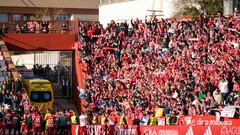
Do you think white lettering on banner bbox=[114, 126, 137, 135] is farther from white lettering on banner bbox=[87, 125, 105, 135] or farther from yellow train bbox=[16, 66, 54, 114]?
yellow train bbox=[16, 66, 54, 114]

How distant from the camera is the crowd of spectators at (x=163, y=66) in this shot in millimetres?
31953

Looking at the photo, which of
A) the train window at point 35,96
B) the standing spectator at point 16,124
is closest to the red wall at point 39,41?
the train window at point 35,96

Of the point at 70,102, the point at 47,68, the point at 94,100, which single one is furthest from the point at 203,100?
the point at 47,68

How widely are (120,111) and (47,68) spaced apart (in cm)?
1462

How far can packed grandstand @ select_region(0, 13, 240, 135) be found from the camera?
103ft

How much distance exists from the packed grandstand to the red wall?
165cm

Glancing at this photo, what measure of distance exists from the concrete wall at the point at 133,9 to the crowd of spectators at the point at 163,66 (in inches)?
318

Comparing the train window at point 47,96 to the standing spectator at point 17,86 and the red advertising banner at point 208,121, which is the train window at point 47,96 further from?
the red advertising banner at point 208,121

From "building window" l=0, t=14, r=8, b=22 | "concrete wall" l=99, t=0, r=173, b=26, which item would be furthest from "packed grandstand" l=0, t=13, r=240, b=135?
"building window" l=0, t=14, r=8, b=22

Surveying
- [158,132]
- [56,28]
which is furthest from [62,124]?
[56,28]

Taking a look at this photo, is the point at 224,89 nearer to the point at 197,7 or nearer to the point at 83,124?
the point at 83,124

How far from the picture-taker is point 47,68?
4797 centimetres

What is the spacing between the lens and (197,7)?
48.2m

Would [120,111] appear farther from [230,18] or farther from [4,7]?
[4,7]
